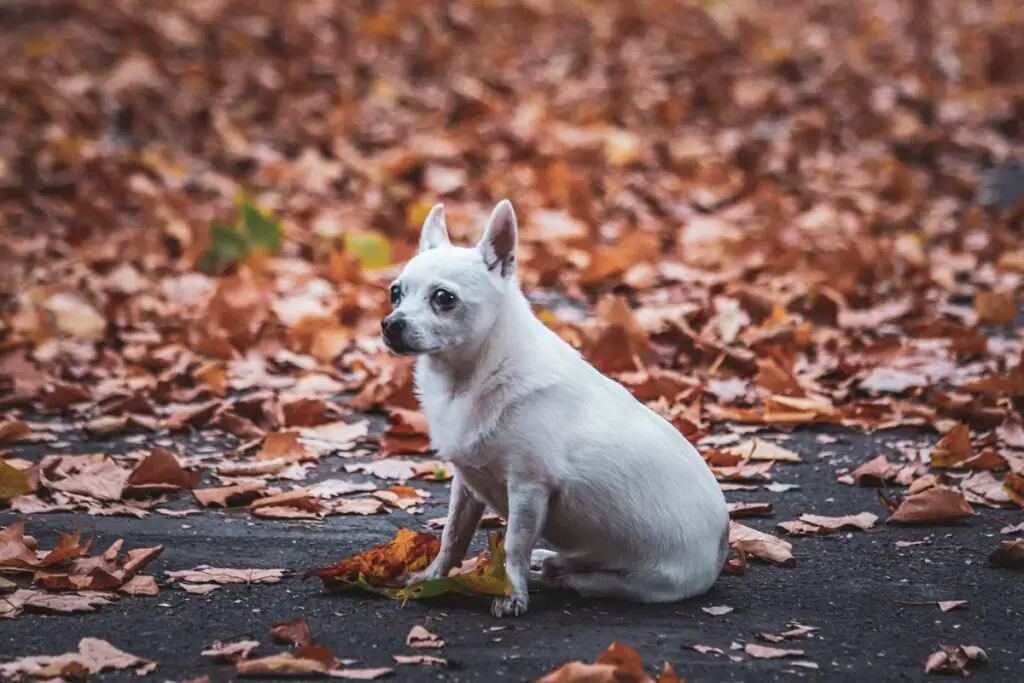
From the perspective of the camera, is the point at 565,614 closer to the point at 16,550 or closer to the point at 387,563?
the point at 387,563

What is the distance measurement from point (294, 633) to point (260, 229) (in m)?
4.06

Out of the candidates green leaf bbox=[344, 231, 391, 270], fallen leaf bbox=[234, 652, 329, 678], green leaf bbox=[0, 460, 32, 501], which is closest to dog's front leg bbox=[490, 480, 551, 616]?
fallen leaf bbox=[234, 652, 329, 678]

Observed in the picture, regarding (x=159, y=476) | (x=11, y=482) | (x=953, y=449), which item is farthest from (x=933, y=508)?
(x=11, y=482)

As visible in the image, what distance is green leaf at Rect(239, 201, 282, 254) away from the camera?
665cm

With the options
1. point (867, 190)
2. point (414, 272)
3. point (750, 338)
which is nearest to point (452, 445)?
point (414, 272)

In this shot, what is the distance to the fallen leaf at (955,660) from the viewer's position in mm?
2842

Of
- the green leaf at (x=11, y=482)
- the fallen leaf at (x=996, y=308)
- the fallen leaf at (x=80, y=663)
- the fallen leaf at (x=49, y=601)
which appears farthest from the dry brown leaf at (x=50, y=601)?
the fallen leaf at (x=996, y=308)

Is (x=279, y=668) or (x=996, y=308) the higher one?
(x=996, y=308)

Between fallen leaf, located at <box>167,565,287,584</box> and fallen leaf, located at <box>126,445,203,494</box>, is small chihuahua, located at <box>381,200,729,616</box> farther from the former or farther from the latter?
fallen leaf, located at <box>126,445,203,494</box>

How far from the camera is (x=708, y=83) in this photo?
984 cm

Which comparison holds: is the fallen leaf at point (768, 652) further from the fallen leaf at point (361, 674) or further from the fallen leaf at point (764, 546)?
the fallen leaf at point (361, 674)

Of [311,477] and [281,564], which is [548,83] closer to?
[311,477]

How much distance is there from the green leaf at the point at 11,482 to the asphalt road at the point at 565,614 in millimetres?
137

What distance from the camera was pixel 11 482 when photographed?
3773mm
